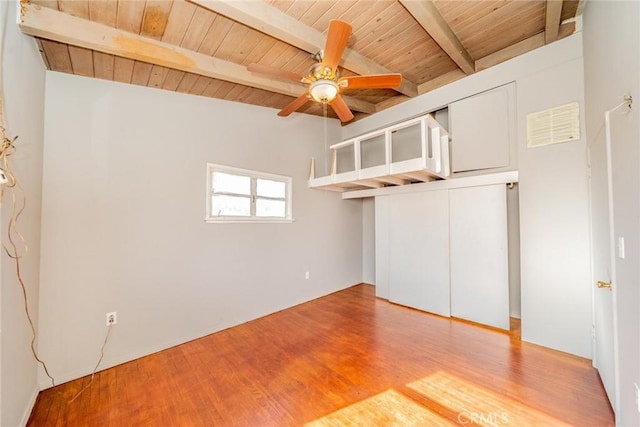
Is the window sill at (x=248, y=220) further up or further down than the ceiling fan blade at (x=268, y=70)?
further down

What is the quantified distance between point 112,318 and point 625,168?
4.30 metres

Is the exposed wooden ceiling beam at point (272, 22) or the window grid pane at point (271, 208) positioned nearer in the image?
the exposed wooden ceiling beam at point (272, 22)

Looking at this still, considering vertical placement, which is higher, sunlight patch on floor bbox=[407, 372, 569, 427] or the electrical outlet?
the electrical outlet

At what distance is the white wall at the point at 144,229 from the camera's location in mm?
2439

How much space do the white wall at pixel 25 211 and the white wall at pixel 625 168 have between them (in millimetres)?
3561

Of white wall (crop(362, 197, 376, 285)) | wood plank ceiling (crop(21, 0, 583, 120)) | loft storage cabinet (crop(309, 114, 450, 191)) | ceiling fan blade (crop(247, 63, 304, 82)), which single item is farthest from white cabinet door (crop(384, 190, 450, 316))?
ceiling fan blade (crop(247, 63, 304, 82))

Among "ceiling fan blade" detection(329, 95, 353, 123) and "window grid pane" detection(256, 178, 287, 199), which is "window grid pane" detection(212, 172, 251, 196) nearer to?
"window grid pane" detection(256, 178, 287, 199)

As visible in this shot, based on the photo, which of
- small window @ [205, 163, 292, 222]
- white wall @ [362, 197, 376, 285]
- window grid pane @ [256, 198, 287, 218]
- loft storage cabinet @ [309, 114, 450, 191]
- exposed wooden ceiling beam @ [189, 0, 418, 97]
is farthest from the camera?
white wall @ [362, 197, 376, 285]

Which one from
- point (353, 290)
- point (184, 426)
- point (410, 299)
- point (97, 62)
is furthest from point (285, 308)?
point (97, 62)

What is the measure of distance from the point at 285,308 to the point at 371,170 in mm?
2606

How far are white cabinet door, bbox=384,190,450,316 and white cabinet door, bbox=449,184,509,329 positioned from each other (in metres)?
0.13

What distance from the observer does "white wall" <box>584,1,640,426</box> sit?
134 cm

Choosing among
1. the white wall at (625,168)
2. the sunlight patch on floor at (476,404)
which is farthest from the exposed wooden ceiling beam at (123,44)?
the sunlight patch on floor at (476,404)

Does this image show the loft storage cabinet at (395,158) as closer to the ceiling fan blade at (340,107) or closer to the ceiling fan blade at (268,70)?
the ceiling fan blade at (340,107)
